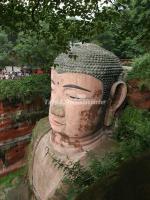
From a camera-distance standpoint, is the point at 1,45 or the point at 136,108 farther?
the point at 1,45

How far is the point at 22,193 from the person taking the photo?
4.48m

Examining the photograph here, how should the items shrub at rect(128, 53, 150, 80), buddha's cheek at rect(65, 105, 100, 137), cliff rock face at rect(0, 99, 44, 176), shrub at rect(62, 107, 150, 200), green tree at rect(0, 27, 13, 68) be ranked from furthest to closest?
1. green tree at rect(0, 27, 13, 68)
2. cliff rock face at rect(0, 99, 44, 176)
3. shrub at rect(128, 53, 150, 80)
4. buddha's cheek at rect(65, 105, 100, 137)
5. shrub at rect(62, 107, 150, 200)

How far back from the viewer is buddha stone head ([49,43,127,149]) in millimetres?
3848

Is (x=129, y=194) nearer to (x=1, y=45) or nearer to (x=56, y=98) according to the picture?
(x=56, y=98)

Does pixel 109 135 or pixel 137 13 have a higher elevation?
pixel 137 13

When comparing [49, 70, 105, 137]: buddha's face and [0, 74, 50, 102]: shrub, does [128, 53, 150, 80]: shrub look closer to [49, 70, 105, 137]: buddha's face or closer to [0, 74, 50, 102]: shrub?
[49, 70, 105, 137]: buddha's face

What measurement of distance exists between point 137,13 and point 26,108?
292cm

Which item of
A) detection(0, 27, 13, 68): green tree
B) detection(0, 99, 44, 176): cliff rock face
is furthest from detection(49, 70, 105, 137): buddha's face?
detection(0, 27, 13, 68): green tree

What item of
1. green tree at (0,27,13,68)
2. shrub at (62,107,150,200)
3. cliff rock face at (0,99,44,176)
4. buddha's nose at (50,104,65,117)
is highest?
buddha's nose at (50,104,65,117)

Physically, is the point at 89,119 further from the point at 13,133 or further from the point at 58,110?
the point at 13,133

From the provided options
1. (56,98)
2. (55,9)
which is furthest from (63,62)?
(55,9)

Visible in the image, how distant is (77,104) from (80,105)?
0.11 feet

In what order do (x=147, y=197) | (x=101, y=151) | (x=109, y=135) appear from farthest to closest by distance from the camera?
1. (x=109, y=135)
2. (x=101, y=151)
3. (x=147, y=197)

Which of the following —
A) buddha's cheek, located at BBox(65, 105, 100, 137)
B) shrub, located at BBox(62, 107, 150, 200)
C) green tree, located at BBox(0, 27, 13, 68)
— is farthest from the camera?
green tree, located at BBox(0, 27, 13, 68)
